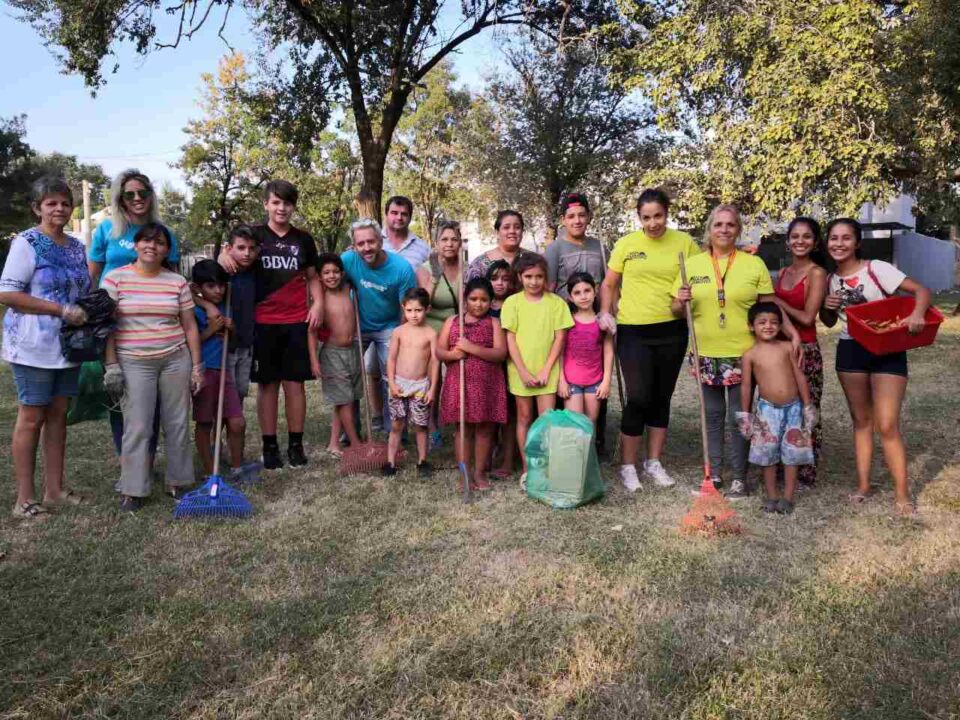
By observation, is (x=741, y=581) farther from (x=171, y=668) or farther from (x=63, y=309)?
(x=63, y=309)

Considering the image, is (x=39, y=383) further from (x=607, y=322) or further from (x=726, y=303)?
(x=726, y=303)

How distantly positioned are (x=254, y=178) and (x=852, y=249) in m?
31.8

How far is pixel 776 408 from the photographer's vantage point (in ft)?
14.6

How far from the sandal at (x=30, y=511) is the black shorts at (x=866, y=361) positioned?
4945 millimetres

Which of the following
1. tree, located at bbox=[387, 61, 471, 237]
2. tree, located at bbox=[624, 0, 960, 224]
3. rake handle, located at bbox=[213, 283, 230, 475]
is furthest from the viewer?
tree, located at bbox=[387, 61, 471, 237]

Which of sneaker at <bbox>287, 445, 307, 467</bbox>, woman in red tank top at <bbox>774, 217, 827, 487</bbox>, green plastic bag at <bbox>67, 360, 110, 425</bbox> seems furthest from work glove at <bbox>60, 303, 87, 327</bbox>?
woman in red tank top at <bbox>774, 217, 827, 487</bbox>

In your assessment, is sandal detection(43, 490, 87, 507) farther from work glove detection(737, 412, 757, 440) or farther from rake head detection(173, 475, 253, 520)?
work glove detection(737, 412, 757, 440)

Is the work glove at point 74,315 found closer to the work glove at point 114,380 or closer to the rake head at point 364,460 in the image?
the work glove at point 114,380

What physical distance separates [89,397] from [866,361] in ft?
16.0

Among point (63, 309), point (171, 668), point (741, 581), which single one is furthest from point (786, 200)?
point (171, 668)

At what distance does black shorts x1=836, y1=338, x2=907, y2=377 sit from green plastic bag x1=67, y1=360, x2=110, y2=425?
466 centimetres

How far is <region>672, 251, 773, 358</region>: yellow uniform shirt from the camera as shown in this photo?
4574 millimetres

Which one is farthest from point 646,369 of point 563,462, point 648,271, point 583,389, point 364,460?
point 364,460

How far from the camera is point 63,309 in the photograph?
13.4 ft
